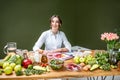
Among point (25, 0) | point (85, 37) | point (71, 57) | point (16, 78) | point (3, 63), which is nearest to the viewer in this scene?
point (16, 78)

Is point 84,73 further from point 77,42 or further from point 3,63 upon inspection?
point 77,42

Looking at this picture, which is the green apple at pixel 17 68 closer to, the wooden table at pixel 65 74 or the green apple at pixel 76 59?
the wooden table at pixel 65 74

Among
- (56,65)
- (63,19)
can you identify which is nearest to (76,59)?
(56,65)

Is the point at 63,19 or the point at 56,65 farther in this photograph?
the point at 63,19

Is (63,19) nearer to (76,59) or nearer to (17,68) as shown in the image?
(76,59)

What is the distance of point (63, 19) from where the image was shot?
204 inches

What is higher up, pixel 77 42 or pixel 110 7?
pixel 110 7

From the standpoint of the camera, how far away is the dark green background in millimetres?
5020

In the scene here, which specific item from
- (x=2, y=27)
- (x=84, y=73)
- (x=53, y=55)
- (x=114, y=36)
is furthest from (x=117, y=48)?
(x=2, y=27)

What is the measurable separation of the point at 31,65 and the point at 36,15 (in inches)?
104

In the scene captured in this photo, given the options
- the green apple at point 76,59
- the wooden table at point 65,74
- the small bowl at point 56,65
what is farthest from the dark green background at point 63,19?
the wooden table at point 65,74

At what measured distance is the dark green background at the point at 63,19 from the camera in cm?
502

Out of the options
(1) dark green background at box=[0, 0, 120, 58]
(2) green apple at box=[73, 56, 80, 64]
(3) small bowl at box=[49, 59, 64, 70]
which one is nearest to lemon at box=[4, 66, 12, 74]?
(3) small bowl at box=[49, 59, 64, 70]

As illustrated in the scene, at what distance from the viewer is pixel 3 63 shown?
102 inches
